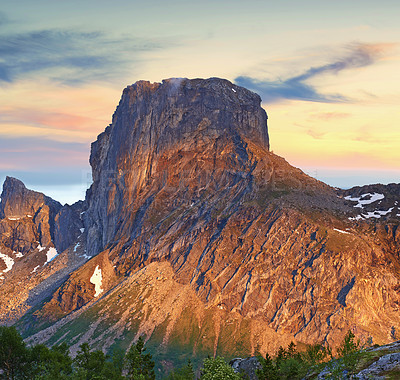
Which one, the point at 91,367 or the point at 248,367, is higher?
the point at 91,367

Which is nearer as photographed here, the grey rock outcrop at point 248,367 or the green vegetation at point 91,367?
the green vegetation at point 91,367

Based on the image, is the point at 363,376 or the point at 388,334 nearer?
Answer: the point at 363,376

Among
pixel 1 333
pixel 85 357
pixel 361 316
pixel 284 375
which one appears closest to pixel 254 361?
pixel 284 375

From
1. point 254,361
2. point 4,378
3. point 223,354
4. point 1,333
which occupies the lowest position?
point 223,354

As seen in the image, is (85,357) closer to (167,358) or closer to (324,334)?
(167,358)

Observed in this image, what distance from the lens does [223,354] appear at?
642ft

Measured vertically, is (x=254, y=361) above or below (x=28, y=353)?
below

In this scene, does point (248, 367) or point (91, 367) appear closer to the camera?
point (91, 367)

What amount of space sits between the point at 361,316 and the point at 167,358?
9075cm

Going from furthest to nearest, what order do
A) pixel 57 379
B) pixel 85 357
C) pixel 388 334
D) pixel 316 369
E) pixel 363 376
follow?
pixel 388 334 < pixel 85 357 < pixel 316 369 < pixel 57 379 < pixel 363 376

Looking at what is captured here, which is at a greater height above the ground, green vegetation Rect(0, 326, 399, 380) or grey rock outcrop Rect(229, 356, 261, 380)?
green vegetation Rect(0, 326, 399, 380)

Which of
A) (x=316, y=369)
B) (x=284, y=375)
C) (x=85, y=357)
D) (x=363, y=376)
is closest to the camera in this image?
(x=363, y=376)

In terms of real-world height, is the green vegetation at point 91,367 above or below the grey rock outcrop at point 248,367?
above

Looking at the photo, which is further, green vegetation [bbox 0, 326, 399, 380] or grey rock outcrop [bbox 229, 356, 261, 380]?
grey rock outcrop [bbox 229, 356, 261, 380]
